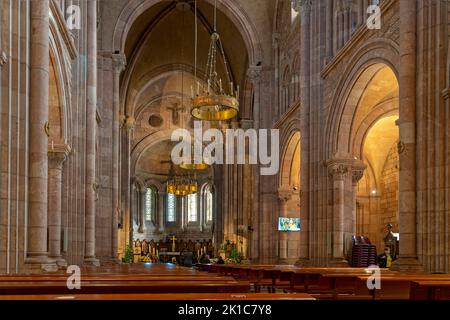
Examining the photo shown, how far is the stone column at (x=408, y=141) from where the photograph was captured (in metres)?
11.4

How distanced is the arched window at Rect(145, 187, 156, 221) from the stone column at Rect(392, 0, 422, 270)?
37.5 m

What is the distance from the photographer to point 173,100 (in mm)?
43469

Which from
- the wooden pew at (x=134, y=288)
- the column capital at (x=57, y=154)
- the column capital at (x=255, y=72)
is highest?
the column capital at (x=255, y=72)

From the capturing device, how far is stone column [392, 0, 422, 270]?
1144 centimetres

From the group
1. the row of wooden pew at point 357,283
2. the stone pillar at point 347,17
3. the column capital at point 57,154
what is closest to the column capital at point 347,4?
the stone pillar at point 347,17

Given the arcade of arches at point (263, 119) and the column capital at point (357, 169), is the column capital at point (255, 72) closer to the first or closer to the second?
the arcade of arches at point (263, 119)

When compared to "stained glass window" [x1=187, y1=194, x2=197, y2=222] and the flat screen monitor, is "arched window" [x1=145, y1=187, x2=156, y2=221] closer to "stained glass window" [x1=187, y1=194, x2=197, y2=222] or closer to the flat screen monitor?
"stained glass window" [x1=187, y1=194, x2=197, y2=222]

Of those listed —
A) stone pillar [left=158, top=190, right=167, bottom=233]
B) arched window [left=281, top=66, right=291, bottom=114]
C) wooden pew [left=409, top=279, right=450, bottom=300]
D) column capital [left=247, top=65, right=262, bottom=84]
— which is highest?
column capital [left=247, top=65, right=262, bottom=84]

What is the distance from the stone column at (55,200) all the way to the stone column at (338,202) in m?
7.71

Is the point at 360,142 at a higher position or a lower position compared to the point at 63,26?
lower

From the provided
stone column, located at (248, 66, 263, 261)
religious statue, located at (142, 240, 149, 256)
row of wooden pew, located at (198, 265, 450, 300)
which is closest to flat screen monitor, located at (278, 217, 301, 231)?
stone column, located at (248, 66, 263, 261)
